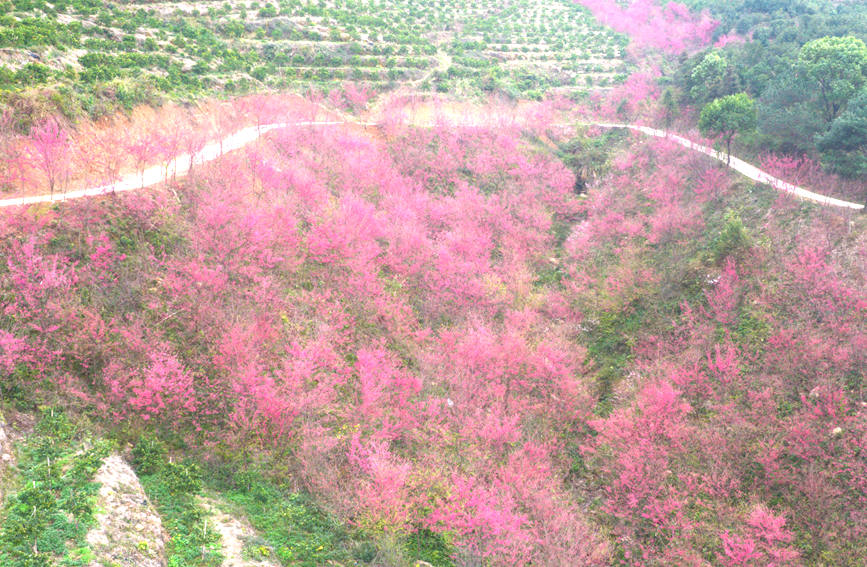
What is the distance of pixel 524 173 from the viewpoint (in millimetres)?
47906

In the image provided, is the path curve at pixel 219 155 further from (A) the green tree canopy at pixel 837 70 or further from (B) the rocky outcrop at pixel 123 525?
(B) the rocky outcrop at pixel 123 525

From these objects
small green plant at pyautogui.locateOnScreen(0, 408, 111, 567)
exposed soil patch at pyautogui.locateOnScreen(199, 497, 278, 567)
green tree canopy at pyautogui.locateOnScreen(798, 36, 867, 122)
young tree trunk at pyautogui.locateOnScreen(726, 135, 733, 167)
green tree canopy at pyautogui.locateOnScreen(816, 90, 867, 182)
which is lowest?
exposed soil patch at pyautogui.locateOnScreen(199, 497, 278, 567)

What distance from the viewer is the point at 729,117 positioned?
131ft

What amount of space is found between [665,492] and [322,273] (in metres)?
21.2

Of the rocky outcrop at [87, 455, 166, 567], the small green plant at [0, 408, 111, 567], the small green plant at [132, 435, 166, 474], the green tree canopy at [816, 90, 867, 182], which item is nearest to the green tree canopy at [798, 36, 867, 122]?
the green tree canopy at [816, 90, 867, 182]

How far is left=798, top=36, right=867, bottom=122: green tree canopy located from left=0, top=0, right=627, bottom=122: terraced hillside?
102ft

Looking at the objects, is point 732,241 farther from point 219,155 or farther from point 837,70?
point 219,155

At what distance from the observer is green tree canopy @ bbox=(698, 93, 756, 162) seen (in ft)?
130

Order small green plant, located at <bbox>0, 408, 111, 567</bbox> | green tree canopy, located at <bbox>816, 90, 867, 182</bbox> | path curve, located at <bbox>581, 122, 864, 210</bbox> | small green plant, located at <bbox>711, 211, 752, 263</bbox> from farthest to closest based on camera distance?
path curve, located at <bbox>581, 122, 864, 210</bbox>
small green plant, located at <bbox>711, 211, 752, 263</bbox>
green tree canopy, located at <bbox>816, 90, 867, 182</bbox>
small green plant, located at <bbox>0, 408, 111, 567</bbox>

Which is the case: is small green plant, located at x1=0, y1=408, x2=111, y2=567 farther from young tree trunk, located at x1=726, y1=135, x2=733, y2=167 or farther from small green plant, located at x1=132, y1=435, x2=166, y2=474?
young tree trunk, located at x1=726, y1=135, x2=733, y2=167

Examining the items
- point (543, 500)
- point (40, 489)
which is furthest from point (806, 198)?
point (40, 489)

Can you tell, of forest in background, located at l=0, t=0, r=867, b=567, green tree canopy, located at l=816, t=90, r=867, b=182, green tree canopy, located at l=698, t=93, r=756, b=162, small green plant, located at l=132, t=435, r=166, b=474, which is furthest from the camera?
green tree canopy, located at l=698, t=93, r=756, b=162

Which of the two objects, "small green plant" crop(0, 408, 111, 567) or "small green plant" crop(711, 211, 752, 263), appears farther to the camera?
"small green plant" crop(711, 211, 752, 263)

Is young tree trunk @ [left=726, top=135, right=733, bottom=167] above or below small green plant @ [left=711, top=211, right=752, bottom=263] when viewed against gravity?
above
